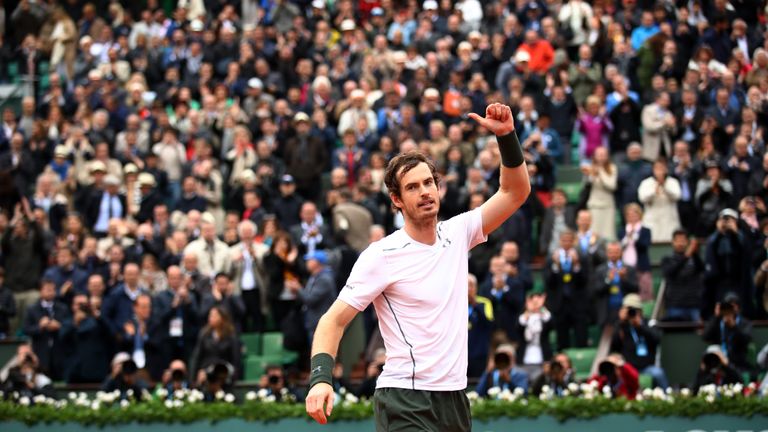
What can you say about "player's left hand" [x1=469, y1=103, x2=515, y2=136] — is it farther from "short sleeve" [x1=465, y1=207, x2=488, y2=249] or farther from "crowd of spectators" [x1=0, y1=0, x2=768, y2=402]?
"crowd of spectators" [x1=0, y1=0, x2=768, y2=402]

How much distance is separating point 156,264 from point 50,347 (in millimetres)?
1781

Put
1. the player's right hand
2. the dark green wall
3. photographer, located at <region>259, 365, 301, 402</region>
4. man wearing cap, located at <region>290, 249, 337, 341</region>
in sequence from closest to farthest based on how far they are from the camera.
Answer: the player's right hand
the dark green wall
photographer, located at <region>259, 365, 301, 402</region>
man wearing cap, located at <region>290, 249, 337, 341</region>

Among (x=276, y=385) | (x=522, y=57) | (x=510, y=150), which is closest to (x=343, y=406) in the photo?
(x=276, y=385)

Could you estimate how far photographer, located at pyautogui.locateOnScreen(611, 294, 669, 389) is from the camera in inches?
633

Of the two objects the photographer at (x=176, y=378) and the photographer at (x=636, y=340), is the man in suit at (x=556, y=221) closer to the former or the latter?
the photographer at (x=636, y=340)

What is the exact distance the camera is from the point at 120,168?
69.3 ft

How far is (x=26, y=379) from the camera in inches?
680

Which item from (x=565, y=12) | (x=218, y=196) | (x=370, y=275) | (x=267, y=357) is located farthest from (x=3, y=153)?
(x=370, y=275)

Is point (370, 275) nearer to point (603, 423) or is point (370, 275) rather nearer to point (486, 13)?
point (603, 423)

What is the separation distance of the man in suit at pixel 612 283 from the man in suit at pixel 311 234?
11.7 ft

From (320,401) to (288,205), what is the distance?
13.0 meters

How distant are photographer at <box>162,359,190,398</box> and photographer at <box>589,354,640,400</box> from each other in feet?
15.7

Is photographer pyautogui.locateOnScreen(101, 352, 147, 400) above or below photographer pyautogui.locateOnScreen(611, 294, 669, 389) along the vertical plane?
below

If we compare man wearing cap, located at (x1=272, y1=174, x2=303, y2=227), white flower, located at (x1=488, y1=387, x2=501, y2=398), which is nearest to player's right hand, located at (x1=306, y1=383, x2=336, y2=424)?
white flower, located at (x1=488, y1=387, x2=501, y2=398)
